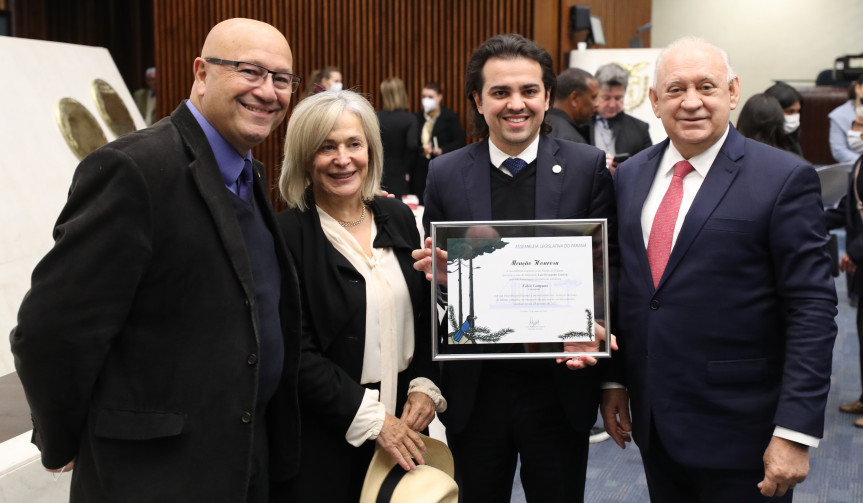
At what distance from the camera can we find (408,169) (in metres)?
7.86

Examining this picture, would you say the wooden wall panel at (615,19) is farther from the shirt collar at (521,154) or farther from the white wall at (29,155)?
the shirt collar at (521,154)

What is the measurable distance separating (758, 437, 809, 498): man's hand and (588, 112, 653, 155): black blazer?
3383 mm

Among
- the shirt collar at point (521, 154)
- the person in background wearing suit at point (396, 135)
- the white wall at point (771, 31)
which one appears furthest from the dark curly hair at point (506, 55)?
the white wall at point (771, 31)

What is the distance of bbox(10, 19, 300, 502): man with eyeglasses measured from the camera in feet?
4.88

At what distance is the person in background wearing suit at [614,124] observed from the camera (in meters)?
5.13

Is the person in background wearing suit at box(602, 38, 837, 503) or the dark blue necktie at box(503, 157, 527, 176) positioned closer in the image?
the person in background wearing suit at box(602, 38, 837, 503)

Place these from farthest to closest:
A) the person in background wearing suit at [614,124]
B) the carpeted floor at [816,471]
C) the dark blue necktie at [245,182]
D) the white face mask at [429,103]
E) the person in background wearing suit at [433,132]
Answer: the white face mask at [429,103]
the person in background wearing suit at [433,132]
the person in background wearing suit at [614,124]
the carpeted floor at [816,471]
the dark blue necktie at [245,182]

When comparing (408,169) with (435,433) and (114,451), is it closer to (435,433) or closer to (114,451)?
(435,433)

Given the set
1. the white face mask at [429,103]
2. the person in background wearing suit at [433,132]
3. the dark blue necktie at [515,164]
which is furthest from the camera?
the white face mask at [429,103]

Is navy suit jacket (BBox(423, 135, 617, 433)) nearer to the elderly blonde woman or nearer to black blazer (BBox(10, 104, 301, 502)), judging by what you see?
the elderly blonde woman

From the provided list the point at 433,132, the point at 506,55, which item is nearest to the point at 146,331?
the point at 506,55

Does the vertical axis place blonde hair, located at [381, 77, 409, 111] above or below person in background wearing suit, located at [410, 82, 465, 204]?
above

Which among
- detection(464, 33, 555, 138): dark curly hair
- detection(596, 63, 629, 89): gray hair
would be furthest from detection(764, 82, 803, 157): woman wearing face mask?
detection(464, 33, 555, 138): dark curly hair

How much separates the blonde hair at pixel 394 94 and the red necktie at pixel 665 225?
5339 millimetres
